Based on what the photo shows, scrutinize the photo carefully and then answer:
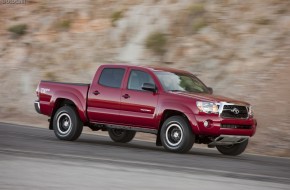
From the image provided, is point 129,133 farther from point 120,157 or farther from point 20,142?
point 120,157

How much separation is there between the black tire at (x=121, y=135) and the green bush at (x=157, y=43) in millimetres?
10094

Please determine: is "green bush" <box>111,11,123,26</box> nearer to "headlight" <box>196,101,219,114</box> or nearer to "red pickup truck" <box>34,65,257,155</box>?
"red pickup truck" <box>34,65,257,155</box>

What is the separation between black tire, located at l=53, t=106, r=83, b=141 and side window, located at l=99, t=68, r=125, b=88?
104cm

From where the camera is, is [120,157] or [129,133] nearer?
[120,157]

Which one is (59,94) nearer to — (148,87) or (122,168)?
(148,87)

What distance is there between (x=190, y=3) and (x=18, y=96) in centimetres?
812

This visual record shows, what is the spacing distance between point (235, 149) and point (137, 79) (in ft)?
8.70

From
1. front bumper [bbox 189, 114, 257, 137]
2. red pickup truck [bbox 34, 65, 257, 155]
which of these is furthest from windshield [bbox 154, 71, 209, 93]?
front bumper [bbox 189, 114, 257, 137]

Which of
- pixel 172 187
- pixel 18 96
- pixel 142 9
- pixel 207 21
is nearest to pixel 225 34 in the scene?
pixel 207 21

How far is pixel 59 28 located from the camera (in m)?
33.2

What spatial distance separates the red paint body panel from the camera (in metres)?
14.9

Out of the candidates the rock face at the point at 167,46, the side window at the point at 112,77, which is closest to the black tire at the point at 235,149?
the rock face at the point at 167,46

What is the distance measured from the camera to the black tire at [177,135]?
14906mm

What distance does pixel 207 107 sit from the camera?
48.6ft
